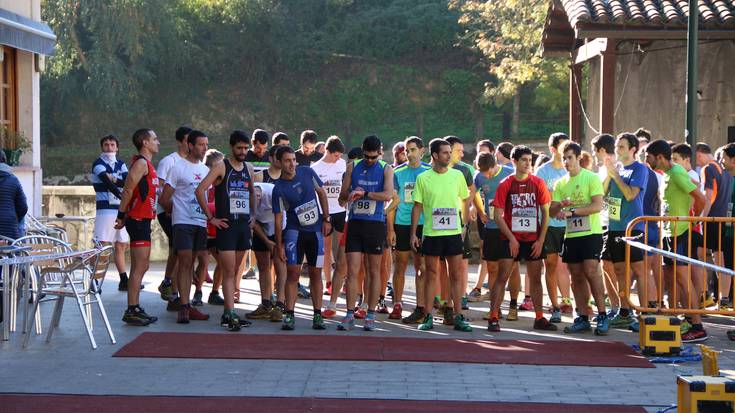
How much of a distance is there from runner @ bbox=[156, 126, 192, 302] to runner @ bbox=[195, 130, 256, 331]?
0.89 metres

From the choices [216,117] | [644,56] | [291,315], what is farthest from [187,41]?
[291,315]

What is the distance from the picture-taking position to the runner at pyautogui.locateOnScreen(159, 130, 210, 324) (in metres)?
11.0

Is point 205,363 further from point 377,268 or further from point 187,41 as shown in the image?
point 187,41

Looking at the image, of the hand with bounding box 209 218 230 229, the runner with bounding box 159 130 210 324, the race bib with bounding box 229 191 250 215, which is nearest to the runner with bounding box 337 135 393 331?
the race bib with bounding box 229 191 250 215

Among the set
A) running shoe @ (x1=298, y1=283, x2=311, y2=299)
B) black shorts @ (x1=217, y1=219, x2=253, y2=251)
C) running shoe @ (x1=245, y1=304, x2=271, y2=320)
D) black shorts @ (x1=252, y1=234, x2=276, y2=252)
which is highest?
black shorts @ (x1=217, y1=219, x2=253, y2=251)

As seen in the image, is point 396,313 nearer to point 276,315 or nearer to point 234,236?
point 276,315

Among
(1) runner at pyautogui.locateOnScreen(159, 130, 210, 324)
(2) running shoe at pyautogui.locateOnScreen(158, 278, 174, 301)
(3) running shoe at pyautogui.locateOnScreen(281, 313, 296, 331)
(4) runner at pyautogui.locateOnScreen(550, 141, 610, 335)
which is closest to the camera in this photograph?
(4) runner at pyautogui.locateOnScreen(550, 141, 610, 335)

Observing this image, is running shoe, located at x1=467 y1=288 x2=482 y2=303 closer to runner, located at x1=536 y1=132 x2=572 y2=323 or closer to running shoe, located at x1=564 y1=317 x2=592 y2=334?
runner, located at x1=536 y1=132 x2=572 y2=323

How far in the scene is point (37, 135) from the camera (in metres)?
14.9

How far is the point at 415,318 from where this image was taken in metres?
11.3

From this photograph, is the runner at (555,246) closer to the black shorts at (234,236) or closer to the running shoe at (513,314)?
the running shoe at (513,314)

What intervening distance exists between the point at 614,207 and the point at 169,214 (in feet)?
15.6

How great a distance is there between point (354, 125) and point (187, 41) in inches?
345

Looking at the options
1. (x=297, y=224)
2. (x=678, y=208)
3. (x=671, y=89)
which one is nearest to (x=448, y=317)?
(x=297, y=224)
